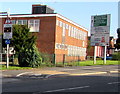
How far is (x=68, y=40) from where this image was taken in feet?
161

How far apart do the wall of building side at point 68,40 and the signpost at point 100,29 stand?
622 centimetres

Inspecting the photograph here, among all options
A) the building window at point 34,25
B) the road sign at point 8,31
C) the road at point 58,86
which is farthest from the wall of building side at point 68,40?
the road at point 58,86

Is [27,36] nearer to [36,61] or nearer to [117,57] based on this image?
[36,61]

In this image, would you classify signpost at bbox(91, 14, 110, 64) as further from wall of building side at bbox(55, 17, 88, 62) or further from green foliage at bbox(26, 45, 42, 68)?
green foliage at bbox(26, 45, 42, 68)

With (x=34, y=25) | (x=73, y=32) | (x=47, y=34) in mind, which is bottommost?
(x=47, y=34)

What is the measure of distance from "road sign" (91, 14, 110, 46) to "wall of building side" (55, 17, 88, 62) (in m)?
6.22

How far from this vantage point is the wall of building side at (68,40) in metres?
43.2

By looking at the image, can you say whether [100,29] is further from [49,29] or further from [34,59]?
[34,59]

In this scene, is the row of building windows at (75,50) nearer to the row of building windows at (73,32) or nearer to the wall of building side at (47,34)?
the row of building windows at (73,32)

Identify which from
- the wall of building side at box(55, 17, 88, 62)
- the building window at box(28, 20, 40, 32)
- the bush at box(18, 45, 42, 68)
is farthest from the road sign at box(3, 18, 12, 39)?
the building window at box(28, 20, 40, 32)

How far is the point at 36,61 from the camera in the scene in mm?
25734

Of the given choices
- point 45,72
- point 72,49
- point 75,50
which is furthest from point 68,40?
point 45,72

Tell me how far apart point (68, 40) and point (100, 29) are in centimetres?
1313

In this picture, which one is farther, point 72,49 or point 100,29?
point 72,49
